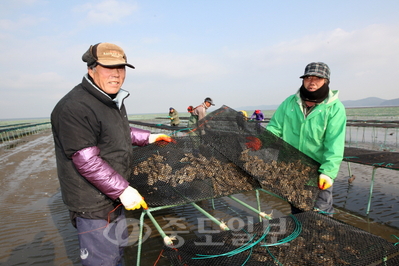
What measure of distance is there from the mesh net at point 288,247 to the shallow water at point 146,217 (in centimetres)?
72

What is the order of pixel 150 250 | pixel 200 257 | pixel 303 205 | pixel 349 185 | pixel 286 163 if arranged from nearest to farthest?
pixel 200 257 → pixel 303 205 → pixel 286 163 → pixel 150 250 → pixel 349 185

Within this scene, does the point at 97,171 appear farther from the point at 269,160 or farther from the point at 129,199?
the point at 269,160

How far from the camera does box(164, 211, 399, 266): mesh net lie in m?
1.53

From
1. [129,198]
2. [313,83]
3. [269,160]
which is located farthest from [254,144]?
[129,198]

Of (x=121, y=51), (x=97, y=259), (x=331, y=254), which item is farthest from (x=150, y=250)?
(x=121, y=51)

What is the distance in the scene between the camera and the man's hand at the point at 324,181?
7.83 ft

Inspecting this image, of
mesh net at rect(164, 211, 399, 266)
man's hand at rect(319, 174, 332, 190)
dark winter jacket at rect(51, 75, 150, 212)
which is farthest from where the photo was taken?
man's hand at rect(319, 174, 332, 190)

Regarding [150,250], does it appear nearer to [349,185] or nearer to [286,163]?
[286,163]

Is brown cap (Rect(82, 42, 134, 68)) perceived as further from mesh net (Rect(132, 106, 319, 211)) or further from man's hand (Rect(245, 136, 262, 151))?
man's hand (Rect(245, 136, 262, 151))

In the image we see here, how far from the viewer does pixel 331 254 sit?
1.59 metres

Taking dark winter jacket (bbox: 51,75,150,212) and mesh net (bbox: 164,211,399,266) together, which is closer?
mesh net (bbox: 164,211,399,266)

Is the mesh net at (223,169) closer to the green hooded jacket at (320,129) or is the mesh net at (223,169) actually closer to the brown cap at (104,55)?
the green hooded jacket at (320,129)

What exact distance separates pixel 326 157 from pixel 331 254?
117cm

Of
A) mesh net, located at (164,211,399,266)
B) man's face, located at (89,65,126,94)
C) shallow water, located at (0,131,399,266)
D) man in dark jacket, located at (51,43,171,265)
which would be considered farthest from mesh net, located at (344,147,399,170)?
man's face, located at (89,65,126,94)
